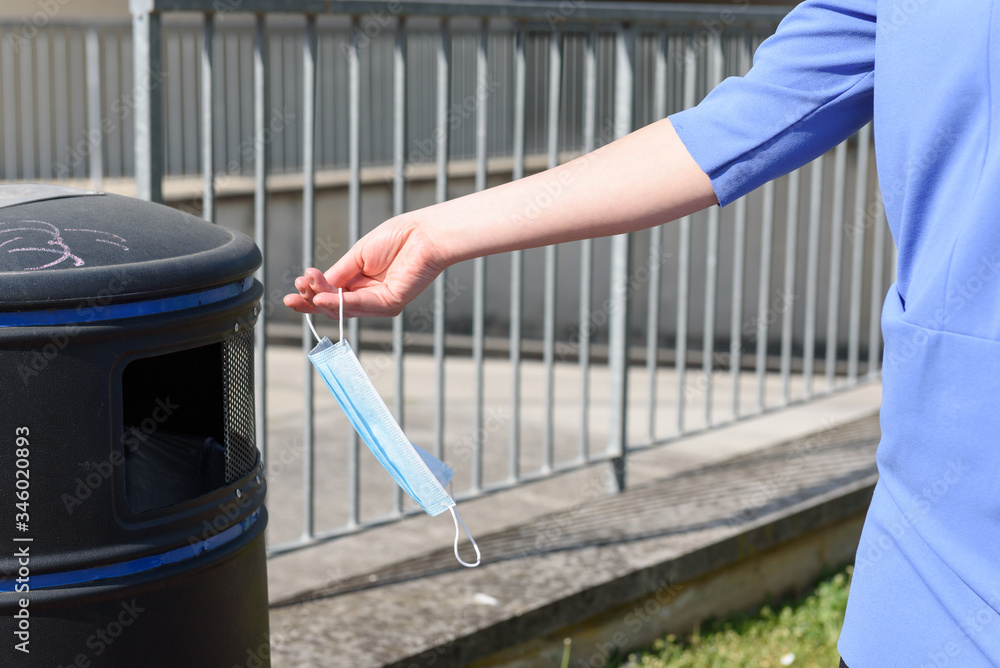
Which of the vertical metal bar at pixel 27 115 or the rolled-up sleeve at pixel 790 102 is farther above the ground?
the rolled-up sleeve at pixel 790 102

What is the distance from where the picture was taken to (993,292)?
46.1 inches

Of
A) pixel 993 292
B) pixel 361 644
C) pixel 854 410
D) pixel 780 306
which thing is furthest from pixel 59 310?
pixel 780 306

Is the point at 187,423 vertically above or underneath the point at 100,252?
underneath

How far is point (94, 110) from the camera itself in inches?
352

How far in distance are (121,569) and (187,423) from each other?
409mm

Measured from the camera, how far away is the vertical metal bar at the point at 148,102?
2.56m

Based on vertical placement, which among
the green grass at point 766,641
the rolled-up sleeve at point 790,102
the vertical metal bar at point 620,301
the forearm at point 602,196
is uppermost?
the rolled-up sleeve at point 790,102

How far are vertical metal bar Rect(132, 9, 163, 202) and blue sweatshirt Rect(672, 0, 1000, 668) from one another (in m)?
1.61

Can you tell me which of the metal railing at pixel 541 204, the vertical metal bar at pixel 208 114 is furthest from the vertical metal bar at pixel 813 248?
the vertical metal bar at pixel 208 114

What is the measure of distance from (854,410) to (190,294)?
5.21m

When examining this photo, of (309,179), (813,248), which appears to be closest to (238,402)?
(309,179)

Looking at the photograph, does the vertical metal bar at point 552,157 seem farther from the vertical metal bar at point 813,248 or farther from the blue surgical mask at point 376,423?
the blue surgical mask at point 376,423

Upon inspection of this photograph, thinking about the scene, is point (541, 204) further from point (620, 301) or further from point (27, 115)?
point (27, 115)

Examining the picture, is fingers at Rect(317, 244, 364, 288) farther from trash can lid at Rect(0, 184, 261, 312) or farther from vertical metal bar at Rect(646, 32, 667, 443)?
vertical metal bar at Rect(646, 32, 667, 443)
